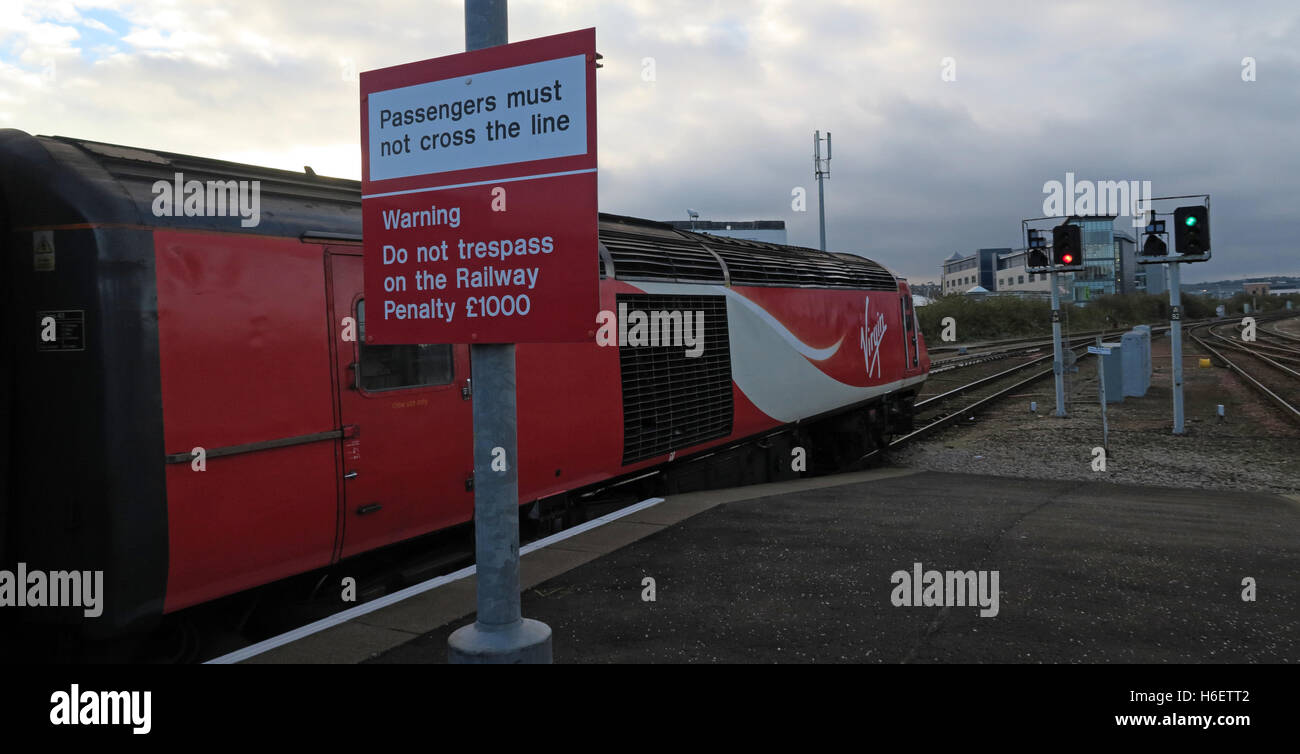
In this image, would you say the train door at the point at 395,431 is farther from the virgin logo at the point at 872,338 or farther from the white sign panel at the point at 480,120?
the virgin logo at the point at 872,338

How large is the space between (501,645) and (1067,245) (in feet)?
57.7

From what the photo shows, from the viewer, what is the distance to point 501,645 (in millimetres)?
2994

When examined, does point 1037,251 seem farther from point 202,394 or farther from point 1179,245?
point 202,394

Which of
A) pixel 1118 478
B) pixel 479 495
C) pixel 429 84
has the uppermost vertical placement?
pixel 429 84

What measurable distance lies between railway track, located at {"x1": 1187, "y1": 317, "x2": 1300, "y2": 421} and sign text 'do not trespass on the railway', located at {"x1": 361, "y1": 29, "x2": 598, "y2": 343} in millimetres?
18147

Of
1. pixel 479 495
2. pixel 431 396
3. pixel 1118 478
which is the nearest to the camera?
pixel 479 495

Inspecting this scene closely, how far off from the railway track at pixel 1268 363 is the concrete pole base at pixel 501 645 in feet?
59.3

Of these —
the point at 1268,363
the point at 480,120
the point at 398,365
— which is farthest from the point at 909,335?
the point at 1268,363

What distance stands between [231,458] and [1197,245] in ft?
54.7

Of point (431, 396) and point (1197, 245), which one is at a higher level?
point (1197, 245)

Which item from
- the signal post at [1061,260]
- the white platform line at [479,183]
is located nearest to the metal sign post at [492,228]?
the white platform line at [479,183]
